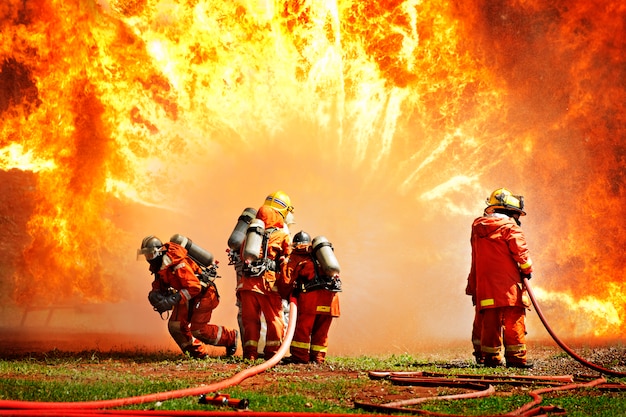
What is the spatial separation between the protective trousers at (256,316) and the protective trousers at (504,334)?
3.41 meters

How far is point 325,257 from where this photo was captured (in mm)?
10508

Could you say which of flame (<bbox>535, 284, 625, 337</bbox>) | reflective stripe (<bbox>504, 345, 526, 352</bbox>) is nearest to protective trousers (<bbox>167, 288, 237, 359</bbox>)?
reflective stripe (<bbox>504, 345, 526, 352</bbox>)

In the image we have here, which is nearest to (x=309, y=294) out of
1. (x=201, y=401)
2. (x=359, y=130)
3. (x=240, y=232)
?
(x=240, y=232)

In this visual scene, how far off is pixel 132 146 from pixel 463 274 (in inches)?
504

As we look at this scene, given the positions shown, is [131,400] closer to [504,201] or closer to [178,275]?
[178,275]

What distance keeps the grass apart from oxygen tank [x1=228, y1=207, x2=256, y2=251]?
208cm

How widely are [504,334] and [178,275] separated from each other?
558 cm

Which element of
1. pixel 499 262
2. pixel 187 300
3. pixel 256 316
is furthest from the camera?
pixel 187 300

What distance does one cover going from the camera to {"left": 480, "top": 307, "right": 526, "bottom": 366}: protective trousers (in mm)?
10336

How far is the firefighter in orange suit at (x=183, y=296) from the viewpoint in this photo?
1131cm

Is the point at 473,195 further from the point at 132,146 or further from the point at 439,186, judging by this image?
the point at 132,146

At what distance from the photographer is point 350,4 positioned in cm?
2014

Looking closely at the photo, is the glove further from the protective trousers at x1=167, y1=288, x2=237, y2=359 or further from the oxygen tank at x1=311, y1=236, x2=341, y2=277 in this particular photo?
Result: the oxygen tank at x1=311, y1=236, x2=341, y2=277

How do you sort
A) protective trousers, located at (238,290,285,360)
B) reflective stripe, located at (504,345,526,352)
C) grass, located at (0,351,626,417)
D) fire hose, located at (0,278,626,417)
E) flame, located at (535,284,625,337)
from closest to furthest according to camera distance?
fire hose, located at (0,278,626,417) → grass, located at (0,351,626,417) → reflective stripe, located at (504,345,526,352) → protective trousers, located at (238,290,285,360) → flame, located at (535,284,625,337)
